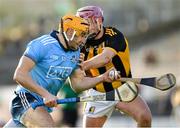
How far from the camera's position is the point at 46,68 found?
8742 mm

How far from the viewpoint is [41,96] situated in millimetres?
8492

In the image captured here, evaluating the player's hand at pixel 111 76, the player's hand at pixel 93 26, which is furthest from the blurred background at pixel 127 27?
the player's hand at pixel 111 76

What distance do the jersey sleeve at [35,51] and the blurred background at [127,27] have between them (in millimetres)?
12587

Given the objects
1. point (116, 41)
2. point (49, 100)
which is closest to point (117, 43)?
point (116, 41)

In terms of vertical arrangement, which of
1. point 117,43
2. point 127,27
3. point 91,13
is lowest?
point 127,27

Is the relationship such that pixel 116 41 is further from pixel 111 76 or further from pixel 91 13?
pixel 111 76

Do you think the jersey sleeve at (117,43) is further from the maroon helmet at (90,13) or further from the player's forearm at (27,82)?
the player's forearm at (27,82)

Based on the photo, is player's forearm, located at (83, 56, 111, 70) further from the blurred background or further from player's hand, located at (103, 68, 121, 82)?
the blurred background

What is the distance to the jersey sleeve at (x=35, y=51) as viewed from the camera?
851 centimetres

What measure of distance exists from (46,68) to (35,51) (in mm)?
285

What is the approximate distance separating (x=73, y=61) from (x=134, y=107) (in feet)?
5.72

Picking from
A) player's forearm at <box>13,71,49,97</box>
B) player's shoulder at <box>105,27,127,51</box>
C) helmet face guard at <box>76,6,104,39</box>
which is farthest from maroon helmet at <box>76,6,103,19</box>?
player's forearm at <box>13,71,49,97</box>

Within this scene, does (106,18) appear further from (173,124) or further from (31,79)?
(31,79)

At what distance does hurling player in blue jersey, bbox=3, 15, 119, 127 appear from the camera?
8477 mm
